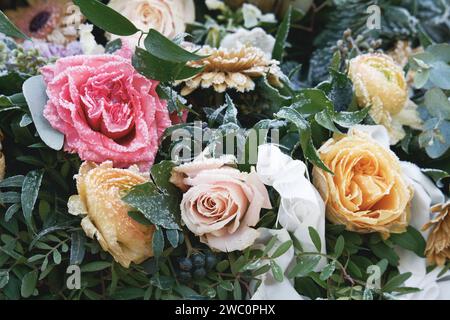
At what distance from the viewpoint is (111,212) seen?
0.62 meters

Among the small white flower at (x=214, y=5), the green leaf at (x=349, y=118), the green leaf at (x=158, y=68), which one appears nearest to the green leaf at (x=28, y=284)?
the green leaf at (x=158, y=68)

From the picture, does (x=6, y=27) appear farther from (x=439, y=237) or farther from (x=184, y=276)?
(x=439, y=237)

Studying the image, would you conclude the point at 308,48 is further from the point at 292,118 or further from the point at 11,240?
the point at 11,240

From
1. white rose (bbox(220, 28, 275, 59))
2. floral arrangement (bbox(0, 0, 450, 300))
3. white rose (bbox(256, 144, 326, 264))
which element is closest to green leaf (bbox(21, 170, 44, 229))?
floral arrangement (bbox(0, 0, 450, 300))

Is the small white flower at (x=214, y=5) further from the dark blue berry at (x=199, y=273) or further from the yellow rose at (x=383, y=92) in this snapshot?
the dark blue berry at (x=199, y=273)

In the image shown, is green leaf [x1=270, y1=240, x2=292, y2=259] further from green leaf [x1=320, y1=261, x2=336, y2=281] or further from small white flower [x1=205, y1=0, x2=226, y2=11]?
small white flower [x1=205, y1=0, x2=226, y2=11]

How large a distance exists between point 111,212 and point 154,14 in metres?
0.37

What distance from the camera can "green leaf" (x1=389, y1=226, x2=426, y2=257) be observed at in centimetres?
70

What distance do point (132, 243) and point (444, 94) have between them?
416mm

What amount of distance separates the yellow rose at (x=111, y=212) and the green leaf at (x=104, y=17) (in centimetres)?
13

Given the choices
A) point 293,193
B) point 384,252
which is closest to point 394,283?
point 384,252

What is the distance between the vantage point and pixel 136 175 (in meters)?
0.64

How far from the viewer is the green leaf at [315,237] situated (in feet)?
2.10
